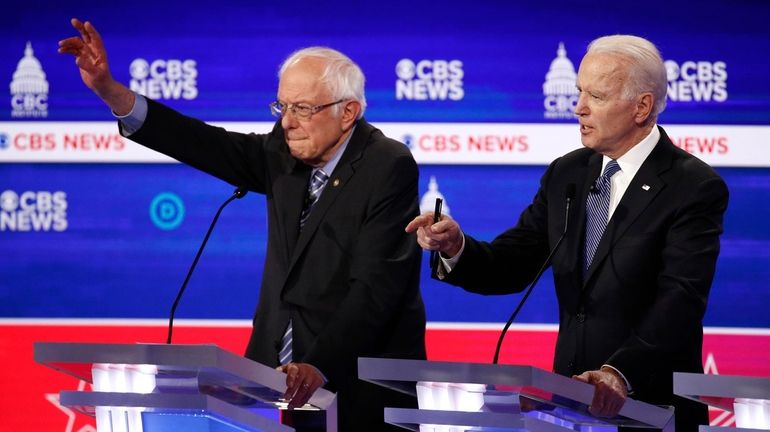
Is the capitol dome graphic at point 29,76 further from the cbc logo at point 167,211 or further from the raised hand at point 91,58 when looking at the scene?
the raised hand at point 91,58

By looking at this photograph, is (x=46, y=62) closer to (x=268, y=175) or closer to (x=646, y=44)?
(x=268, y=175)

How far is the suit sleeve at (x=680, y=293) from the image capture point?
3033 mm

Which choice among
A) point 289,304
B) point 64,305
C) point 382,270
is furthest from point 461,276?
point 64,305

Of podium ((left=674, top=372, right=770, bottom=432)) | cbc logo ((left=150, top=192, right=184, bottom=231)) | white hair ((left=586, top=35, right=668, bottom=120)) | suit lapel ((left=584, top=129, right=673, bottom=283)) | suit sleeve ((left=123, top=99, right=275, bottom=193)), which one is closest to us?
podium ((left=674, top=372, right=770, bottom=432))

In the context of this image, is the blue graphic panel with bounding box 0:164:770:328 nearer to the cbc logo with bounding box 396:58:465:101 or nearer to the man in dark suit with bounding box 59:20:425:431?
the cbc logo with bounding box 396:58:465:101

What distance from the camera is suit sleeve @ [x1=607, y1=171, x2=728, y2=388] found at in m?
3.03

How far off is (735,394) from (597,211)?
1068 millimetres

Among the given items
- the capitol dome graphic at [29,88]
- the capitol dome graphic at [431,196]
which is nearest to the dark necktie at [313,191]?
the capitol dome graphic at [431,196]

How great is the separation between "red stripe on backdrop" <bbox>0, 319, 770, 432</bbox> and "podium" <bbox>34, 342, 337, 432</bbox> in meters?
2.42

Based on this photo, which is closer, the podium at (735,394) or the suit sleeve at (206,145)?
the podium at (735,394)

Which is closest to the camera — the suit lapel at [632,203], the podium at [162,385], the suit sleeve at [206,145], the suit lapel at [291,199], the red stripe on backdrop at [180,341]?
the podium at [162,385]

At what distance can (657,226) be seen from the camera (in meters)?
3.25

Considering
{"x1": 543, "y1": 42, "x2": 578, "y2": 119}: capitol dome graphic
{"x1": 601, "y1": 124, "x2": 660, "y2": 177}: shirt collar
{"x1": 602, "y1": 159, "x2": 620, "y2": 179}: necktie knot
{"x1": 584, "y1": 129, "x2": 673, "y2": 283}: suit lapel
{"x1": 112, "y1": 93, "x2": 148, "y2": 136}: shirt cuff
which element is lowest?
{"x1": 584, "y1": 129, "x2": 673, "y2": 283}: suit lapel

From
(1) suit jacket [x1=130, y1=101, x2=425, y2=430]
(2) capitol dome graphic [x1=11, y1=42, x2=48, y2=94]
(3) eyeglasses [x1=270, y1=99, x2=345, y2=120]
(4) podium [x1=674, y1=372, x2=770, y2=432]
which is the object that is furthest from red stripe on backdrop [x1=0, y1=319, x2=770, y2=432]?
(4) podium [x1=674, y1=372, x2=770, y2=432]
